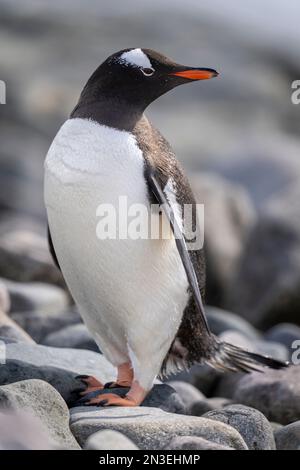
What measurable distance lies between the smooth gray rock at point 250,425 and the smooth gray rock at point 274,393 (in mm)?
921

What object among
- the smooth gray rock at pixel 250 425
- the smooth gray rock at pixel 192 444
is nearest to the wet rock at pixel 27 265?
the smooth gray rock at pixel 250 425

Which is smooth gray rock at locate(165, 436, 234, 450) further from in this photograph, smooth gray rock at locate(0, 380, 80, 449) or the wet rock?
the wet rock

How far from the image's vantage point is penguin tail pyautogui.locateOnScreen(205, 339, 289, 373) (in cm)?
511

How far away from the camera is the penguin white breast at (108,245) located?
176 inches

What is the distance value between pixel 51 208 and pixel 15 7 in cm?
1642

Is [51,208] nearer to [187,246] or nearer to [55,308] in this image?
[187,246]

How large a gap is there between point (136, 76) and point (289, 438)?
171cm

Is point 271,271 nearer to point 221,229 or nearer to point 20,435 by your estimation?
point 221,229

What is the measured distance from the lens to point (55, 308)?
729 centimetres

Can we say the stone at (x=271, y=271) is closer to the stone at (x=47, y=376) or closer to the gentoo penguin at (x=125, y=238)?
the gentoo penguin at (x=125, y=238)

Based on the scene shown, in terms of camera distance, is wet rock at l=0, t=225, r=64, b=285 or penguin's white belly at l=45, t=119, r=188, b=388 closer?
penguin's white belly at l=45, t=119, r=188, b=388

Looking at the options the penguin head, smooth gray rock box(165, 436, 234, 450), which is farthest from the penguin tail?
smooth gray rock box(165, 436, 234, 450)

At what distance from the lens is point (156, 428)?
3857 millimetres

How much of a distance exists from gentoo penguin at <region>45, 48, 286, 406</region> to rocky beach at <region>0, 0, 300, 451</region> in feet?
0.84
